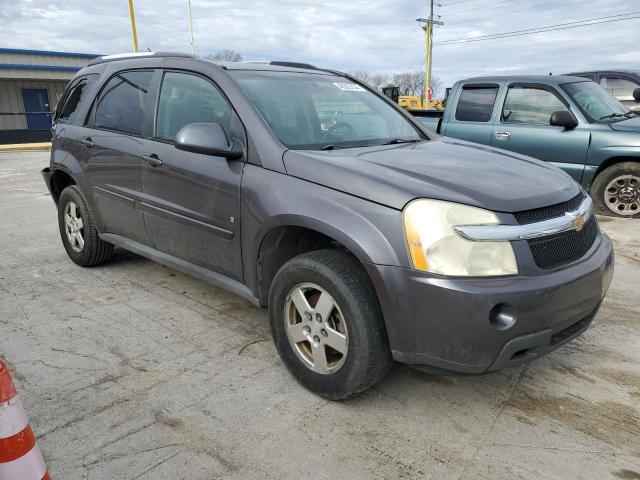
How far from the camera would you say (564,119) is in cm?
644

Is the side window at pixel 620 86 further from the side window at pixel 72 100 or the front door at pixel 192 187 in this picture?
the side window at pixel 72 100

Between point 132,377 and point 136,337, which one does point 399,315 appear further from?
point 136,337

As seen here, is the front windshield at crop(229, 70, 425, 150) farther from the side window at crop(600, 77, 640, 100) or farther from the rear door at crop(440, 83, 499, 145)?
the side window at crop(600, 77, 640, 100)

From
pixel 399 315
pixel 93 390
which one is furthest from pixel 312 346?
pixel 93 390

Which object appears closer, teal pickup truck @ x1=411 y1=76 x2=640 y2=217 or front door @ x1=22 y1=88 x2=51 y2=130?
teal pickup truck @ x1=411 y1=76 x2=640 y2=217

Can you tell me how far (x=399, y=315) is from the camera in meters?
2.33

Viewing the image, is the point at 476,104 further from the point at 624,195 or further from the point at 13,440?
the point at 13,440

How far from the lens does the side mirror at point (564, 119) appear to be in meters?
6.43

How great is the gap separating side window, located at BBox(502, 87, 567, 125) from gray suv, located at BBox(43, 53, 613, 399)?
11.8ft

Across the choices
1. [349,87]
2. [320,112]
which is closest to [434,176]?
[320,112]

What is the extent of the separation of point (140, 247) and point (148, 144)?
2.74 ft

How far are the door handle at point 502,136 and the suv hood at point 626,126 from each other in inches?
47.6

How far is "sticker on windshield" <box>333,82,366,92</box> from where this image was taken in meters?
3.83

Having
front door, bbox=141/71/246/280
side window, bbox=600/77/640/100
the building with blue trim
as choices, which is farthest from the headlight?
the building with blue trim
